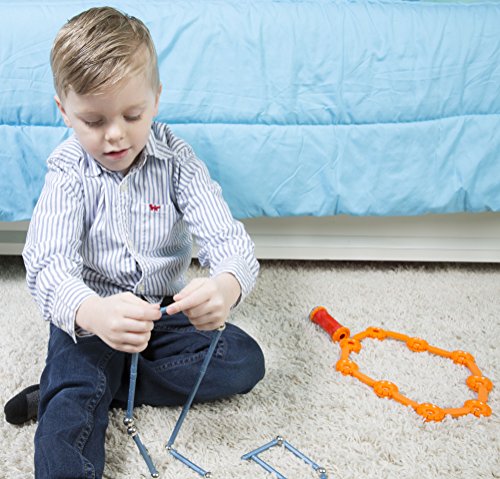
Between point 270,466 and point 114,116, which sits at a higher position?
point 114,116

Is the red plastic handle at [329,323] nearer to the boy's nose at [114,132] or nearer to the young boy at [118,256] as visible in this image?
the young boy at [118,256]

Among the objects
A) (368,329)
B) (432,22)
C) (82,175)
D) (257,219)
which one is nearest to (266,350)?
(368,329)

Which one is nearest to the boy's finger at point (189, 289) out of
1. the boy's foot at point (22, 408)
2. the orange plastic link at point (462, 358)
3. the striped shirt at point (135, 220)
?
the striped shirt at point (135, 220)

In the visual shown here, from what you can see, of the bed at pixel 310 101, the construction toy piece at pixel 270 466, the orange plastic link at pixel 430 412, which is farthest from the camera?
the bed at pixel 310 101

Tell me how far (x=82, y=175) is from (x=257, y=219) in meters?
0.51

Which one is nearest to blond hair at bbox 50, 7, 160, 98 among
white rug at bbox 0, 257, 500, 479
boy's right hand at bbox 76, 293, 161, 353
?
boy's right hand at bbox 76, 293, 161, 353

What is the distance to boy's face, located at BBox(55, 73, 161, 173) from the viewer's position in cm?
88

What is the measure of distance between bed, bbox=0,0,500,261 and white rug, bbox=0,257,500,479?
174 millimetres

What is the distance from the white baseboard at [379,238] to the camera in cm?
147

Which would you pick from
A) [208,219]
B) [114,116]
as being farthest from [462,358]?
[114,116]

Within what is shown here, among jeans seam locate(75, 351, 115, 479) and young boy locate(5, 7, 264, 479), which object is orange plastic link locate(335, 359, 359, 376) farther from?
jeans seam locate(75, 351, 115, 479)

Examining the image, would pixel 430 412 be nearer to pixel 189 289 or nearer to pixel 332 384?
pixel 332 384

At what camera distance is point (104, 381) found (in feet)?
3.24

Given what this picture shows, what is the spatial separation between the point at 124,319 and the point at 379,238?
806mm
